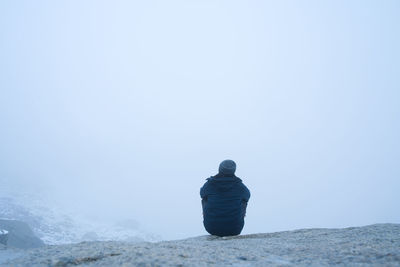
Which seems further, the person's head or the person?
the person's head

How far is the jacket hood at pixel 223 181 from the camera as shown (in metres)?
6.71

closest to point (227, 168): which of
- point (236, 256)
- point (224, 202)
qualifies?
point (224, 202)

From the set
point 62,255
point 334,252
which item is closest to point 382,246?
point 334,252

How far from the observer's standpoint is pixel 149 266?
3.21 meters

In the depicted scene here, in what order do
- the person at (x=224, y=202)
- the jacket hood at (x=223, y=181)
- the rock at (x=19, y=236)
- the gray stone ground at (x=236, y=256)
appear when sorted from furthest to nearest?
the rock at (x=19, y=236), the jacket hood at (x=223, y=181), the person at (x=224, y=202), the gray stone ground at (x=236, y=256)

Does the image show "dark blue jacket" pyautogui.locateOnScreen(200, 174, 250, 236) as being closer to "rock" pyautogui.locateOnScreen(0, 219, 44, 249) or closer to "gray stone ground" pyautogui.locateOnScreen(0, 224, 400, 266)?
"gray stone ground" pyautogui.locateOnScreen(0, 224, 400, 266)

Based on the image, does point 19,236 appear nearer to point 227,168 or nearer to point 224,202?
point 224,202

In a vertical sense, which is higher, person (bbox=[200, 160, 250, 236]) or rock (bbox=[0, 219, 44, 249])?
rock (bbox=[0, 219, 44, 249])

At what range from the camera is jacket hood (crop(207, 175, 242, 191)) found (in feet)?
22.0

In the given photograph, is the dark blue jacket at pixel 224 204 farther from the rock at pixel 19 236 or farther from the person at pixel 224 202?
the rock at pixel 19 236

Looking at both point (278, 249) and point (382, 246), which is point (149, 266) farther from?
point (382, 246)

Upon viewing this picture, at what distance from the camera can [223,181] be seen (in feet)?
22.2

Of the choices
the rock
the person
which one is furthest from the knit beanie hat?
the rock

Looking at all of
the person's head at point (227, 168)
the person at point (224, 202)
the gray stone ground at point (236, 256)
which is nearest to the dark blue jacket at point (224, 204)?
the person at point (224, 202)
